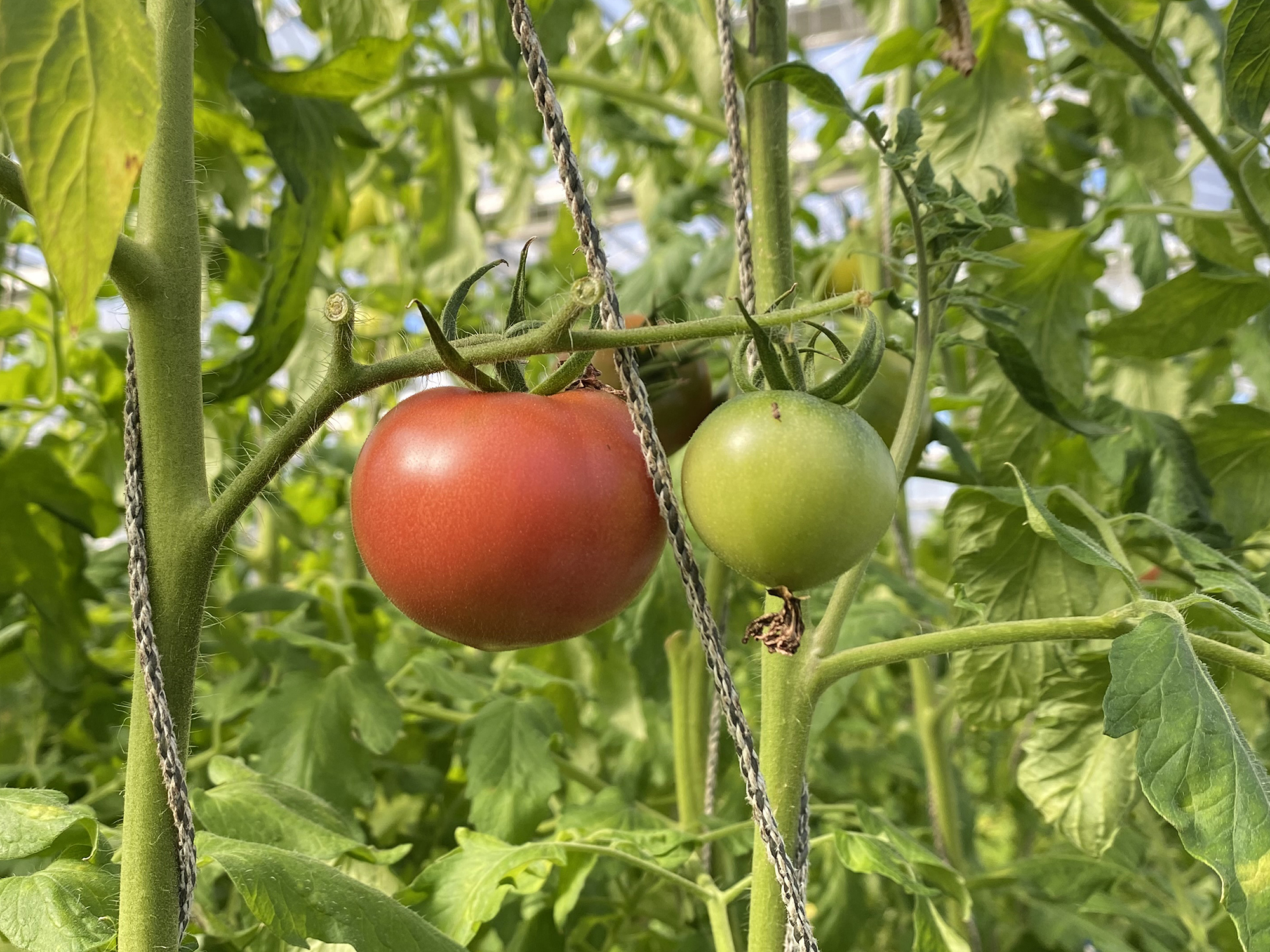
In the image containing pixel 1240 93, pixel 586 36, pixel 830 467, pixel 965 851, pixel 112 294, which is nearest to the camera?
pixel 830 467

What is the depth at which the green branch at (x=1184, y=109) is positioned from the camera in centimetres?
81

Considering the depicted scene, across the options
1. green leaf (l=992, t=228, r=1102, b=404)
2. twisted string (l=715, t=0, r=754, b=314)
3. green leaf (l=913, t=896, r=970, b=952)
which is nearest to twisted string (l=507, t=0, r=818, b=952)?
twisted string (l=715, t=0, r=754, b=314)

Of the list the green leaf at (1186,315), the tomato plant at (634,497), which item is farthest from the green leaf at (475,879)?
the green leaf at (1186,315)

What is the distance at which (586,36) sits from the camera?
5.45 ft

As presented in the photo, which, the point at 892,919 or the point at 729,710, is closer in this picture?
the point at 729,710

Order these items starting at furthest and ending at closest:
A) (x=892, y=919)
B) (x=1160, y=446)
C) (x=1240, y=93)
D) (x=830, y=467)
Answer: (x=892, y=919), (x=1160, y=446), (x=1240, y=93), (x=830, y=467)

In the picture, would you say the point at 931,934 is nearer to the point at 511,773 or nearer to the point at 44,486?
the point at 511,773

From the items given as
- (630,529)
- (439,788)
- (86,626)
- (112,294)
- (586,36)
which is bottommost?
(439,788)

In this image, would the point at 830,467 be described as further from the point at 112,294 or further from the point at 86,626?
the point at 112,294

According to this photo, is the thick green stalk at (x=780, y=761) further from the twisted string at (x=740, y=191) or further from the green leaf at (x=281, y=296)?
the green leaf at (x=281, y=296)

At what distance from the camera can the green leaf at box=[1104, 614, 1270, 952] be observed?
0.47 meters

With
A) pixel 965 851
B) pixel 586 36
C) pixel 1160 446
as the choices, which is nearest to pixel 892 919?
pixel 965 851

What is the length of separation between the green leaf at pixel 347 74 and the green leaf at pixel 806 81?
357mm

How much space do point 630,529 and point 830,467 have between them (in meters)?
0.11
